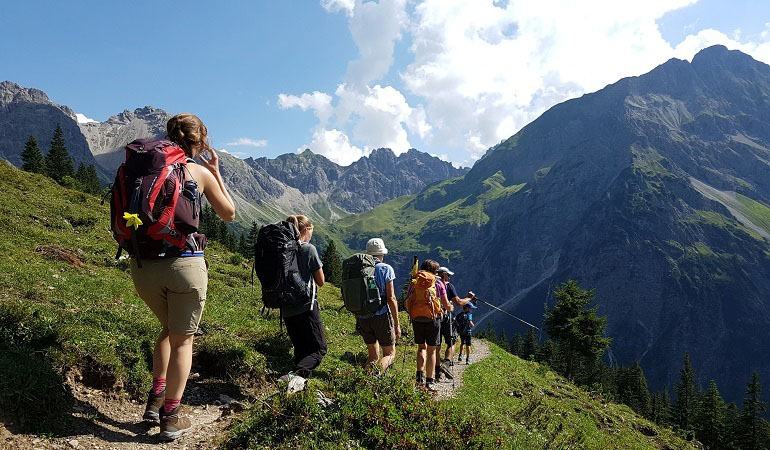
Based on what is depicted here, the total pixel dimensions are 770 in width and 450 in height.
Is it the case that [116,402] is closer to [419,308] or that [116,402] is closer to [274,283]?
[274,283]

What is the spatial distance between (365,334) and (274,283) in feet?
10.4

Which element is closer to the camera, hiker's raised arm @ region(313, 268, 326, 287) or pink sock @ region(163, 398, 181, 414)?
pink sock @ region(163, 398, 181, 414)

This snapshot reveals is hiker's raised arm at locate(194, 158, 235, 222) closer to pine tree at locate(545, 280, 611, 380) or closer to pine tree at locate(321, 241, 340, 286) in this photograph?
pine tree at locate(545, 280, 611, 380)

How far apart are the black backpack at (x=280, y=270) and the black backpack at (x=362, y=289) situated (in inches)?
67.6

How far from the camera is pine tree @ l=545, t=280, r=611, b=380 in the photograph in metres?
45.8

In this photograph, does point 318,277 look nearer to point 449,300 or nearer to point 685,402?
point 449,300

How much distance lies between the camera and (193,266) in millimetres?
4668

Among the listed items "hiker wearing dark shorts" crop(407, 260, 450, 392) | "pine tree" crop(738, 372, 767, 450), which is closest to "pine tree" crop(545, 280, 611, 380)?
"hiker wearing dark shorts" crop(407, 260, 450, 392)

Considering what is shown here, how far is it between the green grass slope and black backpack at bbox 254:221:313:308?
1395mm

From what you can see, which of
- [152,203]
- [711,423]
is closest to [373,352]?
[152,203]

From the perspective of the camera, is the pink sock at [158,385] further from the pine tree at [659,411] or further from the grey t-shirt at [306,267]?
the pine tree at [659,411]

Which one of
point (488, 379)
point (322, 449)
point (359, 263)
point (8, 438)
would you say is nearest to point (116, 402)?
point (8, 438)

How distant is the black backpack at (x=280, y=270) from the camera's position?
6.82 metres

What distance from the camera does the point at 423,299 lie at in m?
10.2
